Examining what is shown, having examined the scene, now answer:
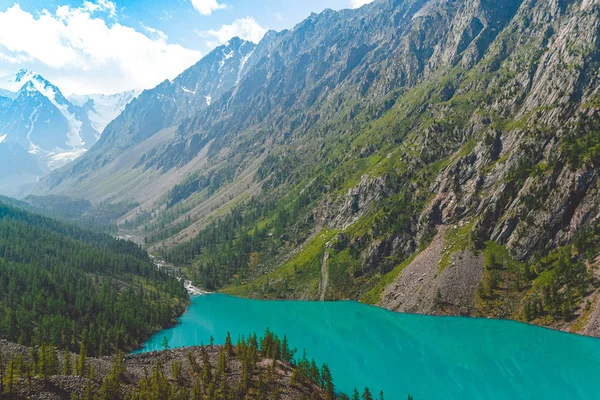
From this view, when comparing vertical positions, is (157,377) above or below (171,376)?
below

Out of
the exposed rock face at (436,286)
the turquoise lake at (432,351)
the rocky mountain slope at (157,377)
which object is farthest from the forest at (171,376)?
the exposed rock face at (436,286)

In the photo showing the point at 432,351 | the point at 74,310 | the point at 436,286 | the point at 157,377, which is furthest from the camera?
the point at 436,286

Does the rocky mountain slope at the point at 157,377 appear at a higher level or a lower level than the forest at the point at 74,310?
lower

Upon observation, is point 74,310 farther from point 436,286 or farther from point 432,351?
point 436,286

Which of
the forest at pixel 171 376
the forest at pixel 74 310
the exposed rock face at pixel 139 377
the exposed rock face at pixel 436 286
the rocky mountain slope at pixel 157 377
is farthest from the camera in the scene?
the exposed rock face at pixel 436 286

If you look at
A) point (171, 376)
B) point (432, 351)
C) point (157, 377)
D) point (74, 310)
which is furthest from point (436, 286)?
point (74, 310)

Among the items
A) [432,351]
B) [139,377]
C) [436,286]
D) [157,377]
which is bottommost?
[157,377]

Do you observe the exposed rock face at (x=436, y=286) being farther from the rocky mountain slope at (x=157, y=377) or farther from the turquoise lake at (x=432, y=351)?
the rocky mountain slope at (x=157, y=377)

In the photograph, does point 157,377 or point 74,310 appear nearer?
point 157,377

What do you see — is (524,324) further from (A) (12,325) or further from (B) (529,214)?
(A) (12,325)

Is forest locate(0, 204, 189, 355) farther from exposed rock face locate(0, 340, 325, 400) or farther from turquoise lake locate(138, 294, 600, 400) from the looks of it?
exposed rock face locate(0, 340, 325, 400)
